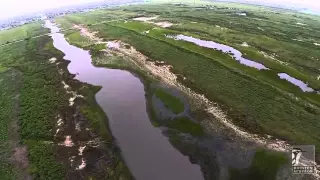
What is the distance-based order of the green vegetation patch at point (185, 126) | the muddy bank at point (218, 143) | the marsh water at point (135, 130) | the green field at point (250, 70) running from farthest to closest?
the green field at point (250, 70) < the green vegetation patch at point (185, 126) < the muddy bank at point (218, 143) < the marsh water at point (135, 130)

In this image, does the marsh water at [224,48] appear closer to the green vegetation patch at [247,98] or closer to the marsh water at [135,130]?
the green vegetation patch at [247,98]

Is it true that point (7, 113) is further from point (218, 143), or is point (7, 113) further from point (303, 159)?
point (303, 159)

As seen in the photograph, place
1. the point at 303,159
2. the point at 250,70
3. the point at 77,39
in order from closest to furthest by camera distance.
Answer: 1. the point at 303,159
2. the point at 250,70
3. the point at 77,39

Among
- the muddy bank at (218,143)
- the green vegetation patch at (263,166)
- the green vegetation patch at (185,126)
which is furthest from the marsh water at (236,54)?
the green vegetation patch at (185,126)

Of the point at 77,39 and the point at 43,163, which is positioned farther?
the point at 77,39

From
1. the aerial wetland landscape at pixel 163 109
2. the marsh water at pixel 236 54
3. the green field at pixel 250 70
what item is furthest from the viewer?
the marsh water at pixel 236 54

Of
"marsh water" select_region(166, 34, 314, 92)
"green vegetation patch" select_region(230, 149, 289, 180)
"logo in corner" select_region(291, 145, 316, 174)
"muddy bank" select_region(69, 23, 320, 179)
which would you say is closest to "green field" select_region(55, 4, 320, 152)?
"logo in corner" select_region(291, 145, 316, 174)

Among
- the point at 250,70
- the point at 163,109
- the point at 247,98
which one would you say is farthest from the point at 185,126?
the point at 250,70
